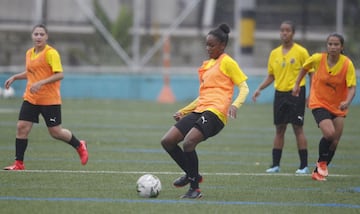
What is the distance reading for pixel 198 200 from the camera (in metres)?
9.26

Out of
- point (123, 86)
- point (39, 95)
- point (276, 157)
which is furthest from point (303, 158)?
point (123, 86)

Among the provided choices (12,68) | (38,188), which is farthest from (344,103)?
(12,68)

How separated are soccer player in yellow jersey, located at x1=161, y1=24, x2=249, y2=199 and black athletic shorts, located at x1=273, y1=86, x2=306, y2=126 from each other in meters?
2.90

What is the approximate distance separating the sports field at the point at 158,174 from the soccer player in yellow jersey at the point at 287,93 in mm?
418

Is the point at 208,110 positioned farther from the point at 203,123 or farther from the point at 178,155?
the point at 178,155

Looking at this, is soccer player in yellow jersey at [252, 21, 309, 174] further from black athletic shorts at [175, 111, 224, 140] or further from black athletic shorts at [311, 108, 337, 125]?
black athletic shorts at [175, 111, 224, 140]

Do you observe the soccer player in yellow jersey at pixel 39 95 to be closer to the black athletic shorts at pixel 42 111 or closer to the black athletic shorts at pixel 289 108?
the black athletic shorts at pixel 42 111

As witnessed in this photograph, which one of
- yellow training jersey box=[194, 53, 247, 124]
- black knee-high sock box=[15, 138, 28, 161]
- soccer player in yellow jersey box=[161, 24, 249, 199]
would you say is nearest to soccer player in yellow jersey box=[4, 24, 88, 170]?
black knee-high sock box=[15, 138, 28, 161]

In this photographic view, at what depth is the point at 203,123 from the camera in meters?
9.39

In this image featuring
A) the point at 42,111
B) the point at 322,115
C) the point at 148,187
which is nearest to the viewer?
the point at 148,187

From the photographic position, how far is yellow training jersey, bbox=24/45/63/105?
11570 mm

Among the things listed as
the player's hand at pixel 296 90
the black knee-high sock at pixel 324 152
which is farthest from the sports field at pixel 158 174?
the player's hand at pixel 296 90

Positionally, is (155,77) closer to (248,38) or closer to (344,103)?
(248,38)

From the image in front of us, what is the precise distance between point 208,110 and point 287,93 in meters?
3.25
